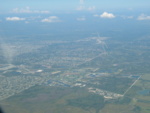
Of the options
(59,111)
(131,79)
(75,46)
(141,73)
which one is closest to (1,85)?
(59,111)

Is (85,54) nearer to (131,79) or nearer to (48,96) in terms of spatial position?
(131,79)

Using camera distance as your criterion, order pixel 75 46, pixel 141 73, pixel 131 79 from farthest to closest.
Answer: pixel 75 46 < pixel 141 73 < pixel 131 79

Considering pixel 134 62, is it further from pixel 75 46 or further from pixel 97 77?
pixel 75 46

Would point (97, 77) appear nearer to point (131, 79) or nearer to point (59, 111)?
point (131, 79)

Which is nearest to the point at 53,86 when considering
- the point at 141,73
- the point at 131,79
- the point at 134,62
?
the point at 131,79

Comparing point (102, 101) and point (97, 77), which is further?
point (97, 77)

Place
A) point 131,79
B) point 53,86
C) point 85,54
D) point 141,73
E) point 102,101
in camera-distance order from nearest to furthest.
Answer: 1. point 102,101
2. point 53,86
3. point 131,79
4. point 141,73
5. point 85,54

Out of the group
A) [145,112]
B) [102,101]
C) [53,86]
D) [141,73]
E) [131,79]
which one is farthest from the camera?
[141,73]

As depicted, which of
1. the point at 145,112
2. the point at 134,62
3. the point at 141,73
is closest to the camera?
the point at 145,112

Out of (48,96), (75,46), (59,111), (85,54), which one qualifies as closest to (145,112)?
(59,111)
